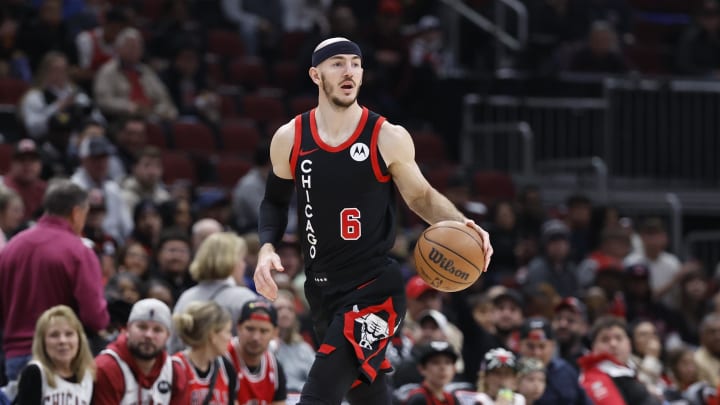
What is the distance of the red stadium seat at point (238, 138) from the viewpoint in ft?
53.9

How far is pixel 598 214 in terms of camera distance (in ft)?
55.1

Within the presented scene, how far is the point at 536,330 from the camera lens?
11.3 m

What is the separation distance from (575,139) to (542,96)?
74cm

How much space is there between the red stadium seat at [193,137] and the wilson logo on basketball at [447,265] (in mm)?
9063

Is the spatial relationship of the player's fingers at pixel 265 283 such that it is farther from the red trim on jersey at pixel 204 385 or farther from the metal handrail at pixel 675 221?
the metal handrail at pixel 675 221

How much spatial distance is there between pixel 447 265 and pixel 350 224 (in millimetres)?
538

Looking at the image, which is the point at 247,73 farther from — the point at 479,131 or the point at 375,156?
the point at 375,156

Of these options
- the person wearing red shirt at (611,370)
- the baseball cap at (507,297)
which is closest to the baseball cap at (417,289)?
the baseball cap at (507,297)

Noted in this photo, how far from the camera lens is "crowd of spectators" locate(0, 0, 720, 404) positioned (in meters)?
9.98

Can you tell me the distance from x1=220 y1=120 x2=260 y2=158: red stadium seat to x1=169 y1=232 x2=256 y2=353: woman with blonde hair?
21.2 ft

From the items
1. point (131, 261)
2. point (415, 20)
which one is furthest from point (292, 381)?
point (415, 20)

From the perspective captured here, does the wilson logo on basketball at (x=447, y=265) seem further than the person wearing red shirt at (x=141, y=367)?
No

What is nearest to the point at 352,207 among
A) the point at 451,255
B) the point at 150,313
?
the point at 451,255

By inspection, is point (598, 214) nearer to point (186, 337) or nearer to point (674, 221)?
point (674, 221)
